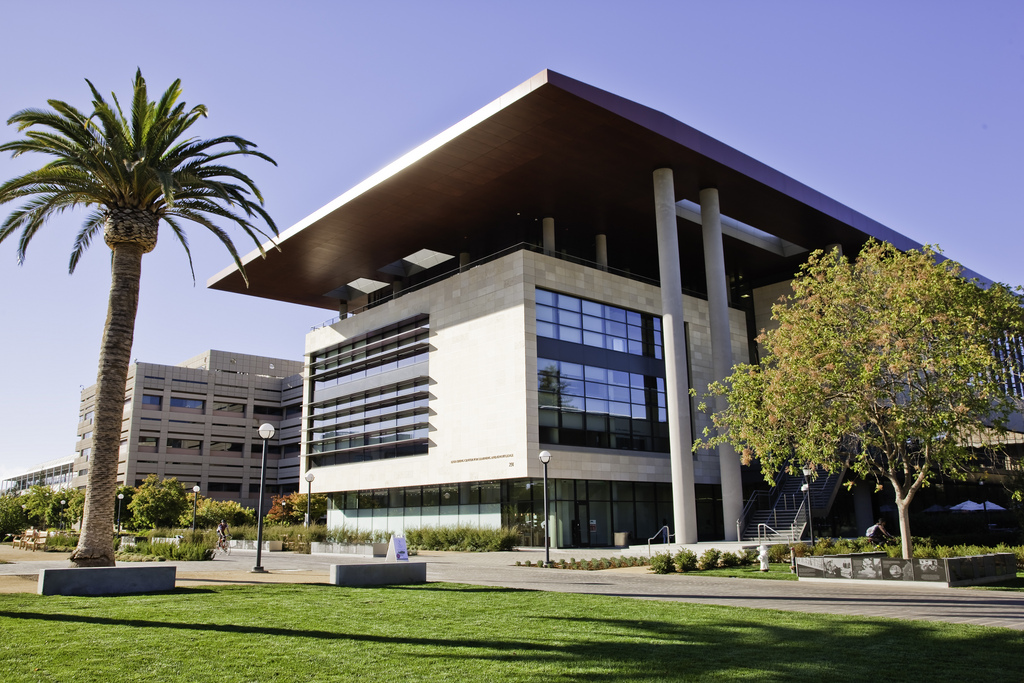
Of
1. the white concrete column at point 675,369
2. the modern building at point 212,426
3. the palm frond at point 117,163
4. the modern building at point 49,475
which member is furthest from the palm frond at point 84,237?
the modern building at point 49,475

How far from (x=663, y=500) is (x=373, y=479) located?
1807 centimetres

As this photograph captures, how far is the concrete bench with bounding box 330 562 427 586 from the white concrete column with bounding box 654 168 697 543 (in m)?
19.6

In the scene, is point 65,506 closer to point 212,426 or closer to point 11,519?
point 11,519

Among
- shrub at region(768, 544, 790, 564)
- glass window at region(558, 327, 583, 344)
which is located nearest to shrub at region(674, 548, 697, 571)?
shrub at region(768, 544, 790, 564)

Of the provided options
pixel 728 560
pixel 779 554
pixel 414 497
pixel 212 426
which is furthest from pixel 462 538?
pixel 212 426

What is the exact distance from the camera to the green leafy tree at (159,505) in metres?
64.4

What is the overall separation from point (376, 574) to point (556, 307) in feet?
79.4

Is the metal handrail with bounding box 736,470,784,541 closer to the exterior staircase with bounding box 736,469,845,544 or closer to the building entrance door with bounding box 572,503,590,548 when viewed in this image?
the exterior staircase with bounding box 736,469,845,544

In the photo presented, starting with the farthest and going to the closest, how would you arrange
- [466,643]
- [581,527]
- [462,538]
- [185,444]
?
[185,444] → [581,527] → [462,538] → [466,643]

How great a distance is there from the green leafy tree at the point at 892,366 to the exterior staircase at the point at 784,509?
13596mm

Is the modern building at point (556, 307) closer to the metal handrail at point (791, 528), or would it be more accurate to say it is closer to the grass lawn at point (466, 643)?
the metal handrail at point (791, 528)

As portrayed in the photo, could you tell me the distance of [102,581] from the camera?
1466cm

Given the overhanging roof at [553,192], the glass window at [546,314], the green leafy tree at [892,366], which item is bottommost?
the green leafy tree at [892,366]

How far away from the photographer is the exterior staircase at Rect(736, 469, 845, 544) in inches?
1361
